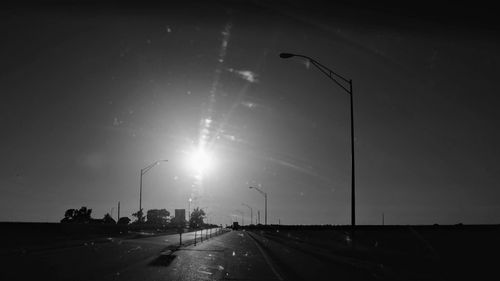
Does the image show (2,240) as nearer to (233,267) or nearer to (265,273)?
(233,267)

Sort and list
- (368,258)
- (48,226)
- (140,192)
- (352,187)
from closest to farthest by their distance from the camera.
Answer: (368,258), (352,187), (48,226), (140,192)

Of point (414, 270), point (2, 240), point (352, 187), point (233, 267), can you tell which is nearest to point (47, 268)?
point (233, 267)

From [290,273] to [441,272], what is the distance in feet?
16.5

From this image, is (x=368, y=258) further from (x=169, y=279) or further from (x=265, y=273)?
(x=169, y=279)

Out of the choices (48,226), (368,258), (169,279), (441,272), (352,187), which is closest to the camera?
(169,279)

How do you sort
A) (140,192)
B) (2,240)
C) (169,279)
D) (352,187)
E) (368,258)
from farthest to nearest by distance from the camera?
(140,192), (2,240), (352,187), (368,258), (169,279)

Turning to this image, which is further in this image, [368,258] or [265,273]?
[368,258]

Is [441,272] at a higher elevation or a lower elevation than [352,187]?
lower

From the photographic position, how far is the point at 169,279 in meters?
16.7

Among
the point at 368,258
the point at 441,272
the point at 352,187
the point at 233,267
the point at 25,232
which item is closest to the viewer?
the point at 441,272

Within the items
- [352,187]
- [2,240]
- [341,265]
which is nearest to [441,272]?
[341,265]

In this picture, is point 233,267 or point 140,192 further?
point 140,192

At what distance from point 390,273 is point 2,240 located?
101 ft

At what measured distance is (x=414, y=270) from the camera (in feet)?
63.9
